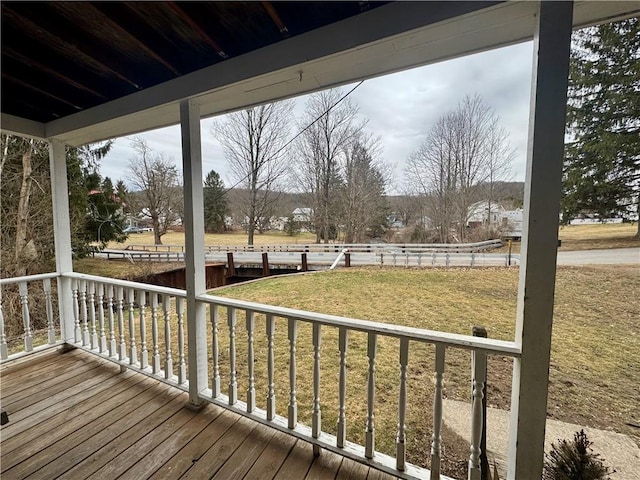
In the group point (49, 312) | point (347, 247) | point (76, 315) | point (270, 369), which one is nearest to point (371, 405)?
point (270, 369)

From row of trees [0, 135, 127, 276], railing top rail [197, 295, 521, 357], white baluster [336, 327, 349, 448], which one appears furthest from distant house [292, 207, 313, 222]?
white baluster [336, 327, 349, 448]

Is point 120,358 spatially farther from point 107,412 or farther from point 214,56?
point 214,56

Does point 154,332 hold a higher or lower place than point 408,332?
lower

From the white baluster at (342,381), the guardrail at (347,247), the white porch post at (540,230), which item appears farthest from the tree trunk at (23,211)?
the white porch post at (540,230)

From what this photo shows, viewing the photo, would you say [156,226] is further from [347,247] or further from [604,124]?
[604,124]

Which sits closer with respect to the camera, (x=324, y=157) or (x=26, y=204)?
(x=26, y=204)

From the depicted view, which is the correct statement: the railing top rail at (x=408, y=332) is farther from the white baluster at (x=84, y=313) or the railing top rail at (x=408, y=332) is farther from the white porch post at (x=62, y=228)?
the white porch post at (x=62, y=228)

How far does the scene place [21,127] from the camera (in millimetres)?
2416

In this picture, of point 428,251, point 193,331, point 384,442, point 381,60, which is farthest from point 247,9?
point 428,251

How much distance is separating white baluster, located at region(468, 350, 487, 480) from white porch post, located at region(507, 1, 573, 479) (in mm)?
133

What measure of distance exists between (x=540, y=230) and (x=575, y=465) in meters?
1.03

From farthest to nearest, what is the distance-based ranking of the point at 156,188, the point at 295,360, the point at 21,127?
the point at 156,188
the point at 21,127
the point at 295,360

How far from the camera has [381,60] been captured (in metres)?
1.32

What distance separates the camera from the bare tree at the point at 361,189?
514cm
